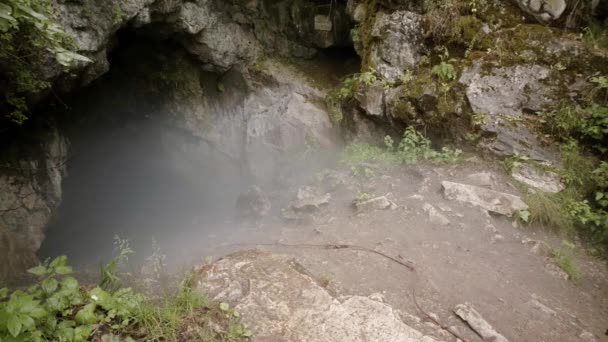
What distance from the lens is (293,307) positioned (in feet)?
10.8

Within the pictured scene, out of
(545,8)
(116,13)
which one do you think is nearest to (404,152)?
(545,8)

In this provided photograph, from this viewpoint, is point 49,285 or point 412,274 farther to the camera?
point 412,274

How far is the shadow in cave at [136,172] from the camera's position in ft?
25.9

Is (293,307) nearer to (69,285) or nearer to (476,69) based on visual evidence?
(69,285)

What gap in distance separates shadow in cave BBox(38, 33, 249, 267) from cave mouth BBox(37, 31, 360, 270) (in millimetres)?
25

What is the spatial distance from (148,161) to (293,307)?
8.14 metres

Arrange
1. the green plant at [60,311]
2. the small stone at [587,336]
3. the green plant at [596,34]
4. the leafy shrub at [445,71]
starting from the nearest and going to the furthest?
1. the green plant at [60,311]
2. the small stone at [587,336]
3. the green plant at [596,34]
4. the leafy shrub at [445,71]

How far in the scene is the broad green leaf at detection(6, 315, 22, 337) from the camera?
6.46 ft

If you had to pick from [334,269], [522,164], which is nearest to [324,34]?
[522,164]

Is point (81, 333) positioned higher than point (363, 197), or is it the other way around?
point (81, 333)

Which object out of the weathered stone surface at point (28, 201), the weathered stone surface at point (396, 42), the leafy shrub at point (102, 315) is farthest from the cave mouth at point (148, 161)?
the leafy shrub at point (102, 315)

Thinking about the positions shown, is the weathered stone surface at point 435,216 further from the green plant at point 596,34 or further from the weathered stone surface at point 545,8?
the weathered stone surface at point 545,8

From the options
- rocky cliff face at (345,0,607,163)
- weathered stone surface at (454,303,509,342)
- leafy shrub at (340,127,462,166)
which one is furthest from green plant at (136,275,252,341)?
rocky cliff face at (345,0,607,163)

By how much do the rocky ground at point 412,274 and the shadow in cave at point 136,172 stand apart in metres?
3.03
